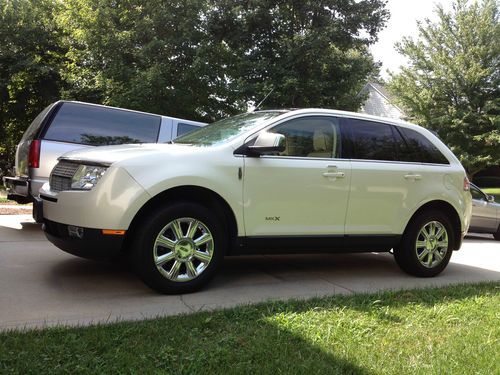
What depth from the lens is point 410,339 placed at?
3.82 meters

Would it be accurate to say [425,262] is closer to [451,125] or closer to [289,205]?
[289,205]

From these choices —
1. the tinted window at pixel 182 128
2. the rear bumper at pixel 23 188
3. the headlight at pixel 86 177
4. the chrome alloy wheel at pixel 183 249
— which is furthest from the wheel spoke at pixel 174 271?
the tinted window at pixel 182 128

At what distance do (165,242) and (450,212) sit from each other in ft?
12.1

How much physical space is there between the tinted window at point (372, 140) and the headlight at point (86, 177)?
9.08 feet

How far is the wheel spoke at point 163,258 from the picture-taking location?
14.7 ft

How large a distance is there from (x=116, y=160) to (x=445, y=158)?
161 inches

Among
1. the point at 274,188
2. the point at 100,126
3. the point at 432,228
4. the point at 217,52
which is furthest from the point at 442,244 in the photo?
the point at 217,52

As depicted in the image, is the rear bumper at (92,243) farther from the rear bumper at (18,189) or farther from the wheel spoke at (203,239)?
the rear bumper at (18,189)

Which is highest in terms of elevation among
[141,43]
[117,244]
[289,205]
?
[141,43]

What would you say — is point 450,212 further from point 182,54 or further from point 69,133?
point 182,54

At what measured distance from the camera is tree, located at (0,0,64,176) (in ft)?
59.5

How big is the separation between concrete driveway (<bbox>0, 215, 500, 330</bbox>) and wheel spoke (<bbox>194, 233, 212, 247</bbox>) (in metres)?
0.49

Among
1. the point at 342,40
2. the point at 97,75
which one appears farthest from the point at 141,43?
the point at 342,40

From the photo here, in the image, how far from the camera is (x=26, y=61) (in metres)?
17.9
